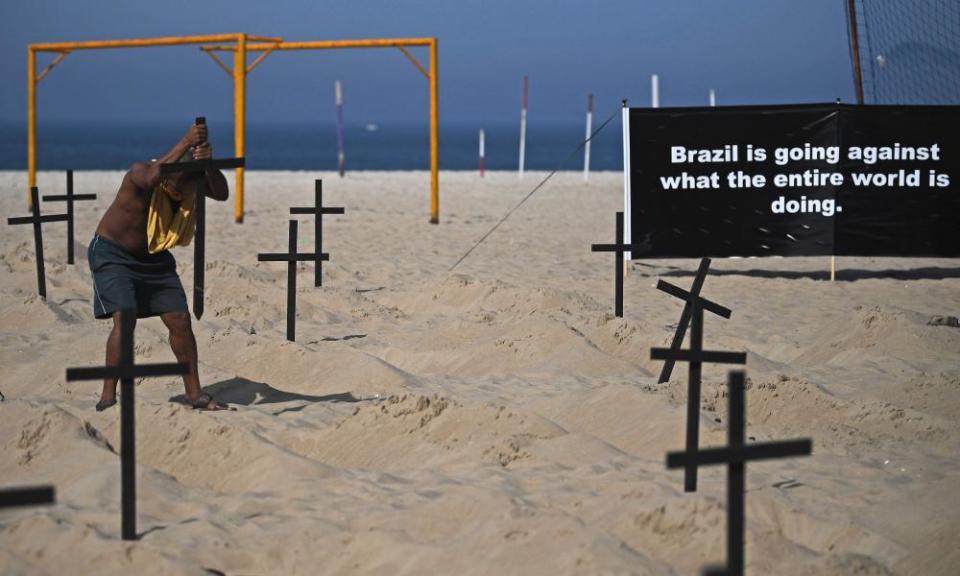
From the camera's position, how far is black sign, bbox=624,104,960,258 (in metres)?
12.9

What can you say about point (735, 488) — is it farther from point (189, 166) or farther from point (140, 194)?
point (140, 194)

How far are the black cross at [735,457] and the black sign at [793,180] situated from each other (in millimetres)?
8562

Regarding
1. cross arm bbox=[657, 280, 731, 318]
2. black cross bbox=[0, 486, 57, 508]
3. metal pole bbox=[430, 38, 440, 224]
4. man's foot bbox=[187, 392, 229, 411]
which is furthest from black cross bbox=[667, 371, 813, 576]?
metal pole bbox=[430, 38, 440, 224]

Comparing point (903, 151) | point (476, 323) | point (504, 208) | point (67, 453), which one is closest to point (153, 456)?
point (67, 453)

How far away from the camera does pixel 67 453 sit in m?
6.42

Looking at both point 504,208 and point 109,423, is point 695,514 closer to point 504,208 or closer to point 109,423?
point 109,423

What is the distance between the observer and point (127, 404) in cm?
517

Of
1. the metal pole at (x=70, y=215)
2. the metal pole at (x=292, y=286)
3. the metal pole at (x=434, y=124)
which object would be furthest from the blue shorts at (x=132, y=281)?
the metal pole at (x=434, y=124)

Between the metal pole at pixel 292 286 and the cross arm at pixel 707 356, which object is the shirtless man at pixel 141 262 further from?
the cross arm at pixel 707 356

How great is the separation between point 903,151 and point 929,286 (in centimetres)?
135

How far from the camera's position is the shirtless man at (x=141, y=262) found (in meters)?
7.08

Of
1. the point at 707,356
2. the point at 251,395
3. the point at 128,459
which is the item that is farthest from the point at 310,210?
the point at 128,459

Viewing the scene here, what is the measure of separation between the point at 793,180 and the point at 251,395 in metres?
6.82

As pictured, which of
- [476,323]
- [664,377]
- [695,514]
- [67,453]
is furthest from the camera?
[476,323]
